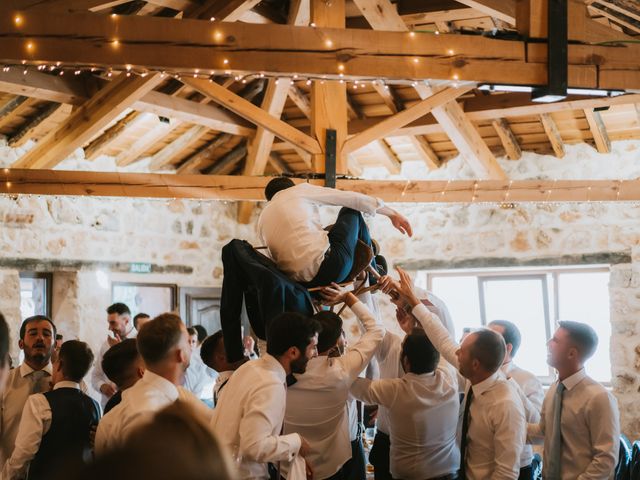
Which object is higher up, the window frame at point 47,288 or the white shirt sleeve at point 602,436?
the window frame at point 47,288

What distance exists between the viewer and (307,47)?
4531mm

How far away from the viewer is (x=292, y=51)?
4.51 m

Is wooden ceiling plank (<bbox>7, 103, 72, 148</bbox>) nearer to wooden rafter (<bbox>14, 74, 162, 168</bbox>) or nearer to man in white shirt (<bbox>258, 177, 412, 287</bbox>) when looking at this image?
wooden rafter (<bbox>14, 74, 162, 168</bbox>)

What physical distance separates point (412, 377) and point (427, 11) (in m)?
4.79

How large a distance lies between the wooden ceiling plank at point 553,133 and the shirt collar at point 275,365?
6.43 meters

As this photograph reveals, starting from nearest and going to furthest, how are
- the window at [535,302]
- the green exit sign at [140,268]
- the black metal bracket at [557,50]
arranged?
the black metal bracket at [557,50], the window at [535,302], the green exit sign at [140,268]

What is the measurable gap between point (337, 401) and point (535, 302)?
20.4ft

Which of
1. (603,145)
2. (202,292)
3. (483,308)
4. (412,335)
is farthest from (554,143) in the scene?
(412,335)

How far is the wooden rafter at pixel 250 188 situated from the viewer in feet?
22.5

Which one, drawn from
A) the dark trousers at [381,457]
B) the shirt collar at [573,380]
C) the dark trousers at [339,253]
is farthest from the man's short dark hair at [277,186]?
the shirt collar at [573,380]

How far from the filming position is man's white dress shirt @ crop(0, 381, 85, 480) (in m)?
3.39

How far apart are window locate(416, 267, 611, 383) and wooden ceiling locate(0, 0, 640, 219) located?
1432 millimetres

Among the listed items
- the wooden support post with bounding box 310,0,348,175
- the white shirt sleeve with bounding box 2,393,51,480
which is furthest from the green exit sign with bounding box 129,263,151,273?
the white shirt sleeve with bounding box 2,393,51,480

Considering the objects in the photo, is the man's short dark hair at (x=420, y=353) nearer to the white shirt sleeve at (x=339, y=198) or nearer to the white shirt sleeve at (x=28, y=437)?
the white shirt sleeve at (x=339, y=198)
